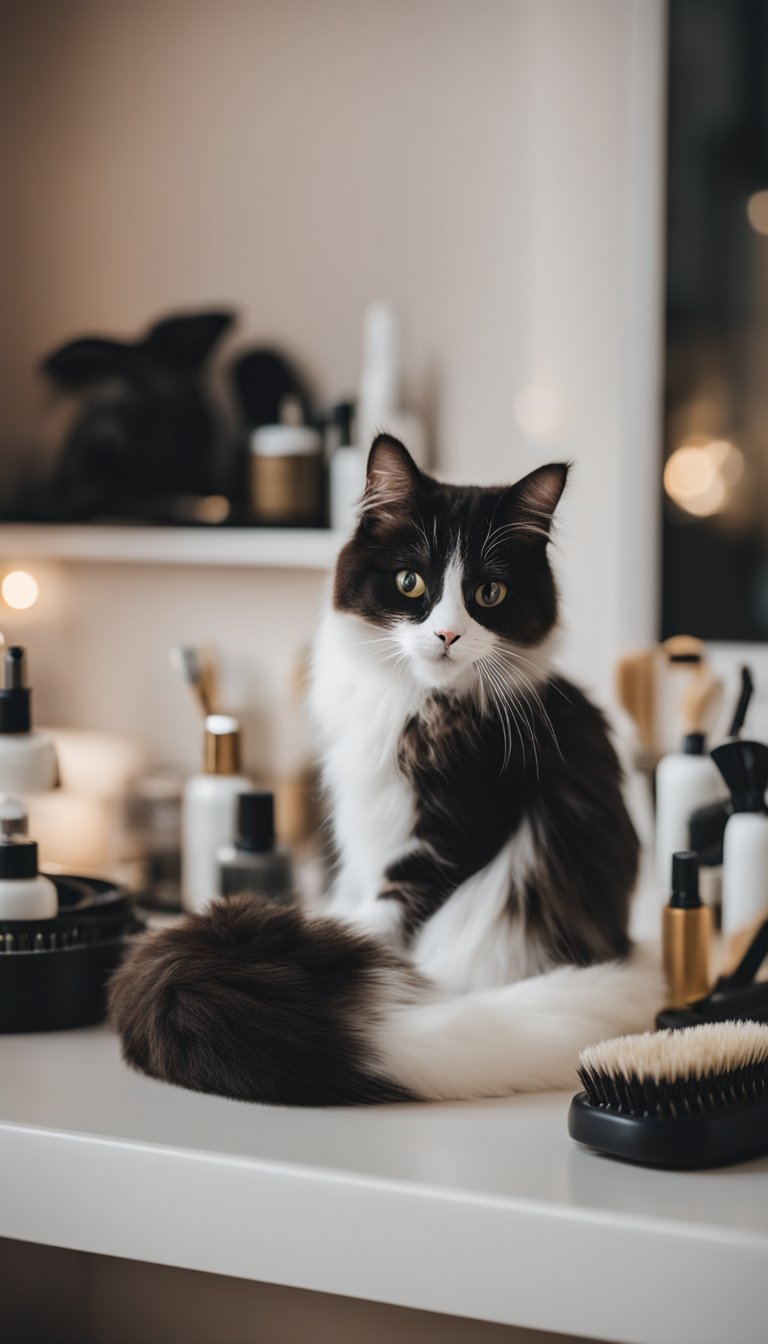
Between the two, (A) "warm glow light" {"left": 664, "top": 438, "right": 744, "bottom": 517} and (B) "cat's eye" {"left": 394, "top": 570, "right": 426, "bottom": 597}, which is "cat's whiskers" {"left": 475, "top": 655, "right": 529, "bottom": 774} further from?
(A) "warm glow light" {"left": 664, "top": 438, "right": 744, "bottom": 517}

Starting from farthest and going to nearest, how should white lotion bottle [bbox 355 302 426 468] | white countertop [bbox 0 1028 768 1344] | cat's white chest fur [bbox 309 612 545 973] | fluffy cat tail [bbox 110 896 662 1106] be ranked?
1. white lotion bottle [bbox 355 302 426 468]
2. cat's white chest fur [bbox 309 612 545 973]
3. fluffy cat tail [bbox 110 896 662 1106]
4. white countertop [bbox 0 1028 768 1344]

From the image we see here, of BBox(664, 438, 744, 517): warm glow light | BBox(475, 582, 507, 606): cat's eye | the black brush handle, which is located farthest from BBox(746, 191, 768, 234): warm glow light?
the black brush handle

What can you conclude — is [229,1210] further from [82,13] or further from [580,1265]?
[82,13]

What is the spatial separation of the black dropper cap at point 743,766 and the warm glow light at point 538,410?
683 mm

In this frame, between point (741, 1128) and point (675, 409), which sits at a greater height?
point (675, 409)

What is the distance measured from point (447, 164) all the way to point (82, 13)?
1.92 ft

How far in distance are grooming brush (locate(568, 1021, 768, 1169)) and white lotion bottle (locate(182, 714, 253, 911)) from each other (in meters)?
0.57

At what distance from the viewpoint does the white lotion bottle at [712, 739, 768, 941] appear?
3.03ft

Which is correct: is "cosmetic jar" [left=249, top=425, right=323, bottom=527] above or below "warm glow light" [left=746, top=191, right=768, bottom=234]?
below

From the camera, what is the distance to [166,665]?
1.81 m

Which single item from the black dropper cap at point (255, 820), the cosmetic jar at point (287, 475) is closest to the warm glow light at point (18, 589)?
the cosmetic jar at point (287, 475)

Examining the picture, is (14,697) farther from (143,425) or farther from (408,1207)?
(143,425)

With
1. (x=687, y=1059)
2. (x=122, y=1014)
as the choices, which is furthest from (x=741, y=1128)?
(x=122, y=1014)

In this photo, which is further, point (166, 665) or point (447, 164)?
point (166, 665)
